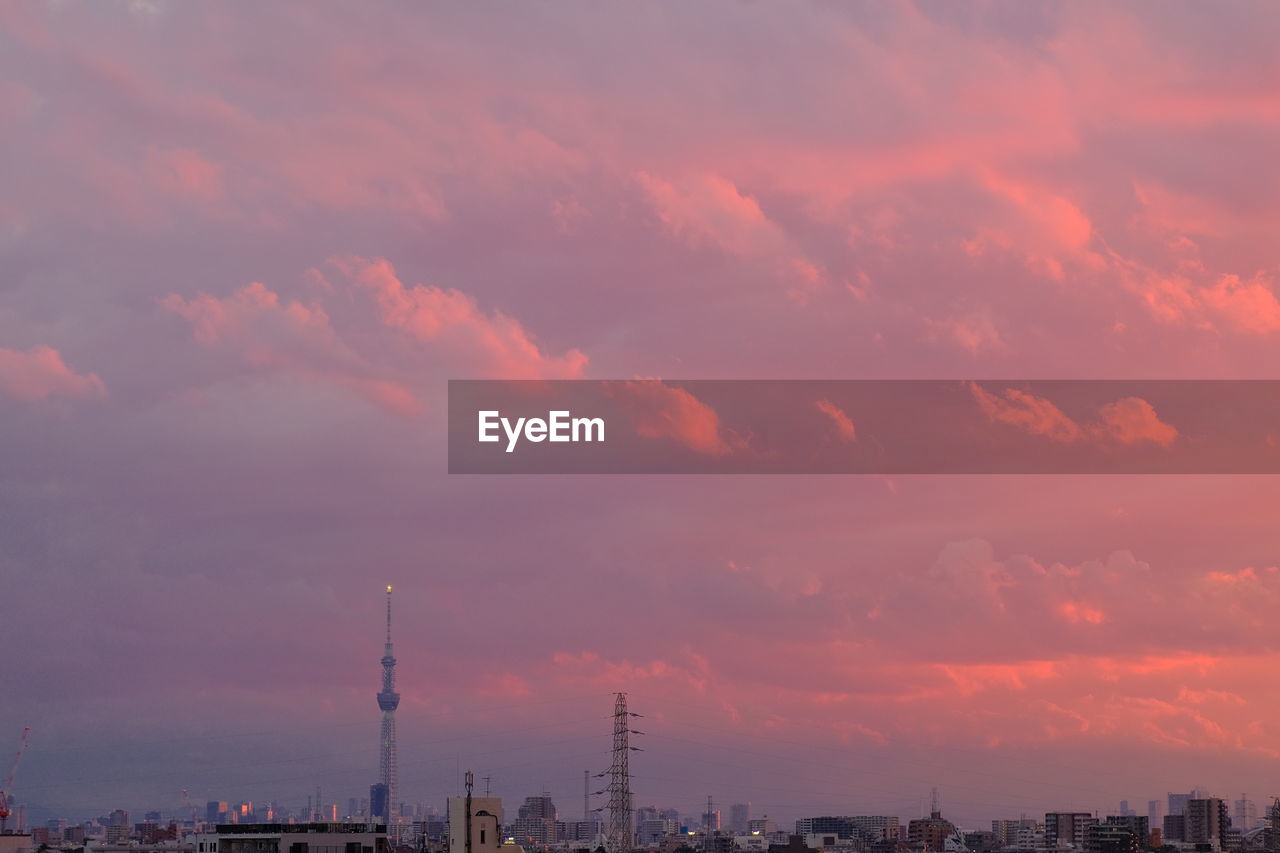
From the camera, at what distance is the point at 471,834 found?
14650 centimetres
